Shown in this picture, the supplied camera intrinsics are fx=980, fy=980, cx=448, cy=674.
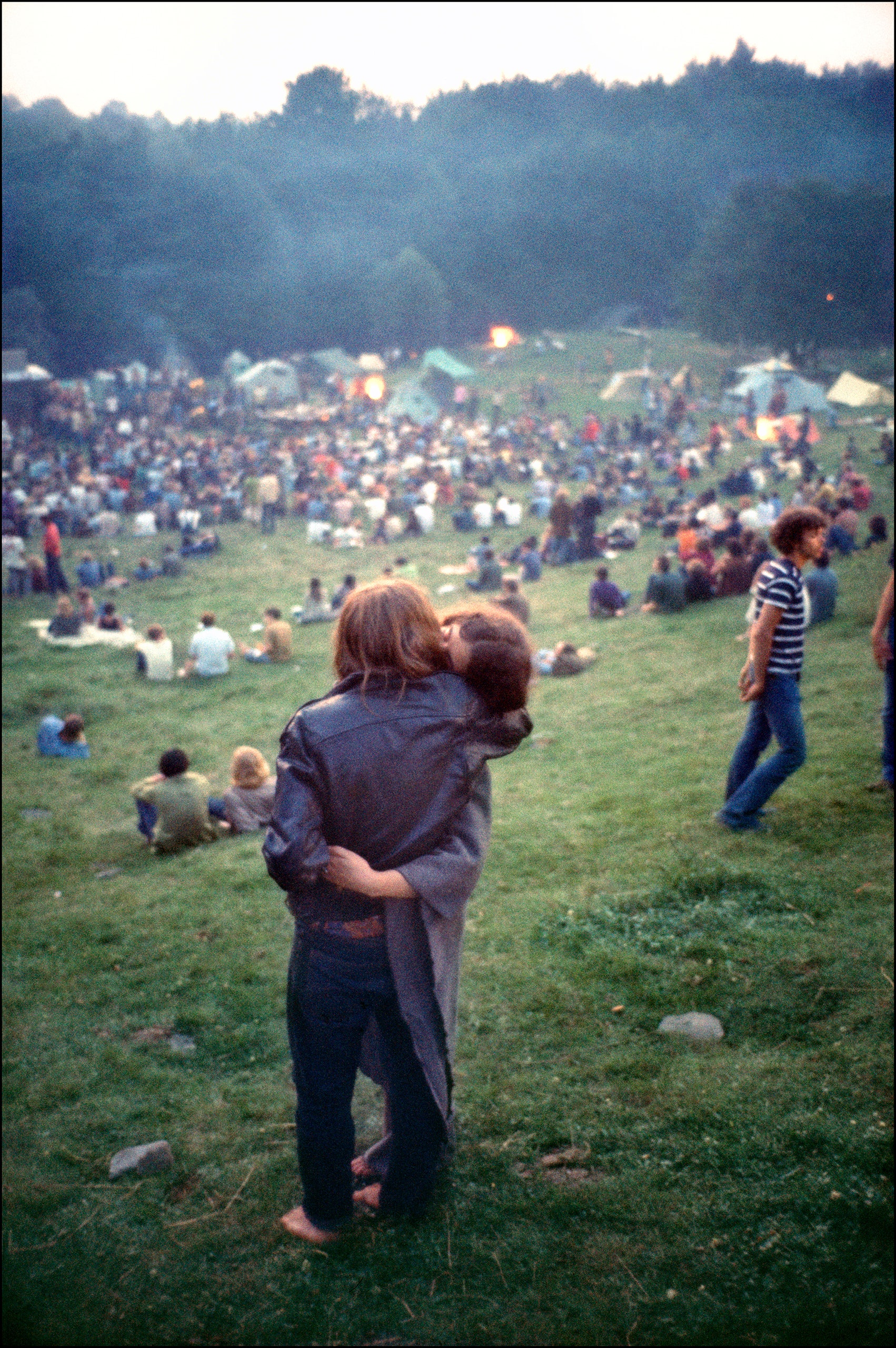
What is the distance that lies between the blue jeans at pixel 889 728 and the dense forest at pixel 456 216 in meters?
49.7

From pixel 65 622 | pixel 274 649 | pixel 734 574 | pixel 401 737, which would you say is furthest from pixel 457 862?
pixel 65 622

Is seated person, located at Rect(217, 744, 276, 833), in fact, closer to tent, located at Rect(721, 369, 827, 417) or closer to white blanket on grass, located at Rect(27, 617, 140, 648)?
white blanket on grass, located at Rect(27, 617, 140, 648)

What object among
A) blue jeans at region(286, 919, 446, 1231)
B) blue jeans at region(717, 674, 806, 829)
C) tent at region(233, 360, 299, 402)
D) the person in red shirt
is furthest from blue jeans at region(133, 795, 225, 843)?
tent at region(233, 360, 299, 402)

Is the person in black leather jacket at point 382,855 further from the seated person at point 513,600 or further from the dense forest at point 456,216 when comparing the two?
the dense forest at point 456,216

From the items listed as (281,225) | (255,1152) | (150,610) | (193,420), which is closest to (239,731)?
(150,610)

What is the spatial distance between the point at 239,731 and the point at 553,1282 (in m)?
9.92

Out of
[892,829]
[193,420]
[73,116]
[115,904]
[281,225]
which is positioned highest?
[73,116]

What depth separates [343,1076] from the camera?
114 inches

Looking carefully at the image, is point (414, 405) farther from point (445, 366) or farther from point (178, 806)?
point (178, 806)

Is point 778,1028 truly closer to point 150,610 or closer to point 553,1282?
point 553,1282

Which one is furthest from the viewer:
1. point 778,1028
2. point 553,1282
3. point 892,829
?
point 892,829

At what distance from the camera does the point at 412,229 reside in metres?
70.9

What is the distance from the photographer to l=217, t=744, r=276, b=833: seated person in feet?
27.5

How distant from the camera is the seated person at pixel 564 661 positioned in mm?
12961
